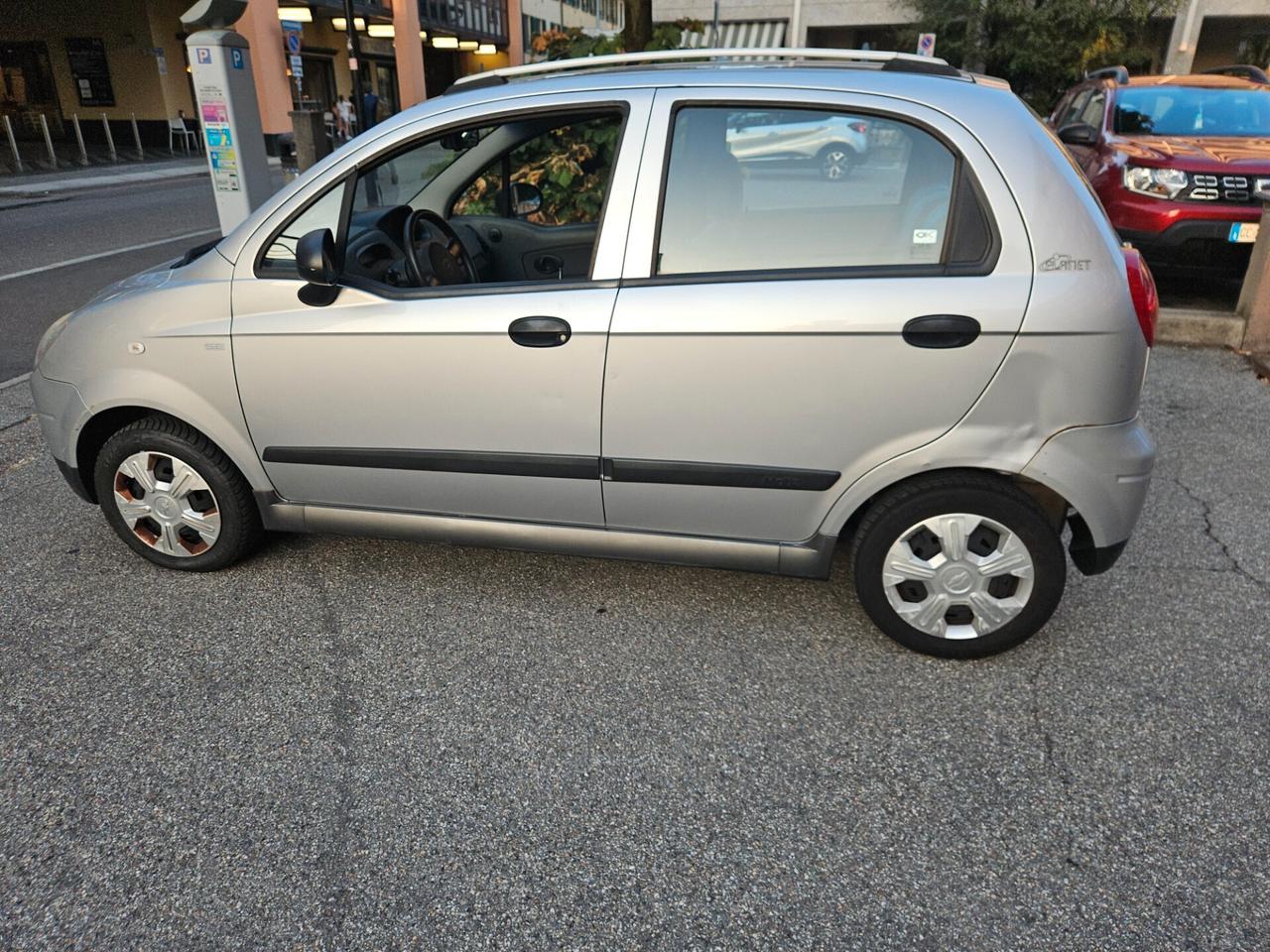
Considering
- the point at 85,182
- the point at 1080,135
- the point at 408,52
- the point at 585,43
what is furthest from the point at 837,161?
the point at 408,52

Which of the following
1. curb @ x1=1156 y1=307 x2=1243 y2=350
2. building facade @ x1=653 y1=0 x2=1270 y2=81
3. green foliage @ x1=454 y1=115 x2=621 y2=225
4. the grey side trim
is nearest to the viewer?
the grey side trim

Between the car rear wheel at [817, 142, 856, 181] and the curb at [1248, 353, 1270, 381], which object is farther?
the curb at [1248, 353, 1270, 381]

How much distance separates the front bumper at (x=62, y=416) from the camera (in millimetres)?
3311

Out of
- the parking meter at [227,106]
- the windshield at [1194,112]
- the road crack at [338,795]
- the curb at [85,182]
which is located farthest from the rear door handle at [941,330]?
the curb at [85,182]

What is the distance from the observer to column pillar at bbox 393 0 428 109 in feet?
112

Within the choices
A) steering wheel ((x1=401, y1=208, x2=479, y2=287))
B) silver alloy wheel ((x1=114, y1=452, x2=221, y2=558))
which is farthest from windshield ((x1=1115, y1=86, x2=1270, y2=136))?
silver alloy wheel ((x1=114, y1=452, x2=221, y2=558))

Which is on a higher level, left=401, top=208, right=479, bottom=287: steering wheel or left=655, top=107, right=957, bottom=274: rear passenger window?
left=655, top=107, right=957, bottom=274: rear passenger window

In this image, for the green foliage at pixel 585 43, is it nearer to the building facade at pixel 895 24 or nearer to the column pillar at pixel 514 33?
Answer: the building facade at pixel 895 24

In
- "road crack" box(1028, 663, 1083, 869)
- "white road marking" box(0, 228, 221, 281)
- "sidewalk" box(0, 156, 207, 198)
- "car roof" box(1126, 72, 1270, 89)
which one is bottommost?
"sidewalk" box(0, 156, 207, 198)

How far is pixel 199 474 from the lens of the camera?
130 inches

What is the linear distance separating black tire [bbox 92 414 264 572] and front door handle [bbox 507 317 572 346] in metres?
1.28

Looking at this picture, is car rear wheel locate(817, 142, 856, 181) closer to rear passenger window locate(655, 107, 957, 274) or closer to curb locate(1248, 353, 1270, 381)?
rear passenger window locate(655, 107, 957, 274)

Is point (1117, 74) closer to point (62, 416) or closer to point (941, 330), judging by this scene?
point (941, 330)

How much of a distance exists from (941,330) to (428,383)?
5.16 ft
